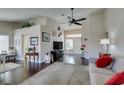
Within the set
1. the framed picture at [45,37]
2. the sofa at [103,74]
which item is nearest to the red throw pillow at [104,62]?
the sofa at [103,74]

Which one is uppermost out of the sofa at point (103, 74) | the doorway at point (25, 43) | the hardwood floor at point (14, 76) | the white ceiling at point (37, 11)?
the white ceiling at point (37, 11)

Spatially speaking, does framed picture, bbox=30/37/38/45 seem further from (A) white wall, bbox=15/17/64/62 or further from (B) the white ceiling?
(B) the white ceiling

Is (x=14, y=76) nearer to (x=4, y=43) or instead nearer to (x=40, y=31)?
(x=40, y=31)

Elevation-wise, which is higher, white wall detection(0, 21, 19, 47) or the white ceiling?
the white ceiling

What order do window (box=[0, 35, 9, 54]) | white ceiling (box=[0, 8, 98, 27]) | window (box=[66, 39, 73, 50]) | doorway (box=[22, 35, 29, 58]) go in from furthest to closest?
window (box=[66, 39, 73, 50]) < window (box=[0, 35, 9, 54]) < doorway (box=[22, 35, 29, 58]) < white ceiling (box=[0, 8, 98, 27])

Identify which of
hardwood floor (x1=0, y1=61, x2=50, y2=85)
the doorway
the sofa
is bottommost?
hardwood floor (x1=0, y1=61, x2=50, y2=85)

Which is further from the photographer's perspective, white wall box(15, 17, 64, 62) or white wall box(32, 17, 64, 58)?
white wall box(32, 17, 64, 58)

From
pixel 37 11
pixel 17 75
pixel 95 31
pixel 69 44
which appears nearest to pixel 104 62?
pixel 17 75

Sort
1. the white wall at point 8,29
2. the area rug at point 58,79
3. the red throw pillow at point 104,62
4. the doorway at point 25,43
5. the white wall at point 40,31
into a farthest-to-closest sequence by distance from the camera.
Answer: the white wall at point 8,29
the doorway at point 25,43
the white wall at point 40,31
the red throw pillow at point 104,62
the area rug at point 58,79

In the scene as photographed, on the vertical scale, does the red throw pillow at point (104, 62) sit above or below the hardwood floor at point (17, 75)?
above

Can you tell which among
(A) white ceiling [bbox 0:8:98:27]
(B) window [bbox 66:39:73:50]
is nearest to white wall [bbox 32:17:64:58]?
(A) white ceiling [bbox 0:8:98:27]

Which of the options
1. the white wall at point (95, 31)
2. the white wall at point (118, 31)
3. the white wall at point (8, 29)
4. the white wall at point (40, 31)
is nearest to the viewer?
the white wall at point (118, 31)

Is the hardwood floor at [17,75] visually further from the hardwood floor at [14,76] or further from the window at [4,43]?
the window at [4,43]
